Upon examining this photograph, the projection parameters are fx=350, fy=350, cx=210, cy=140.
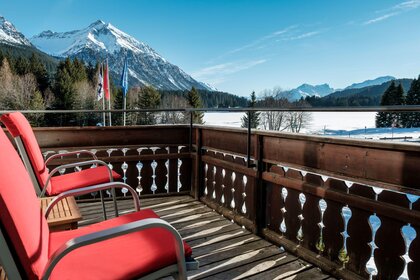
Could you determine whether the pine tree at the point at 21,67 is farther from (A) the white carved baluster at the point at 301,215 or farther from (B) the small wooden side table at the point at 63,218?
(A) the white carved baluster at the point at 301,215

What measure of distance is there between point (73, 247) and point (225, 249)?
1655 mm

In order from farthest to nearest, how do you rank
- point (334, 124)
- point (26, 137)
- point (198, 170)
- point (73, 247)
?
point (334, 124)
point (198, 170)
point (26, 137)
point (73, 247)

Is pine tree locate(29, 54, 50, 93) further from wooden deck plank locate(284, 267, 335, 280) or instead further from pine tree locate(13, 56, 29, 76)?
wooden deck plank locate(284, 267, 335, 280)

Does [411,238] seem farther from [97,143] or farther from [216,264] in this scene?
[97,143]

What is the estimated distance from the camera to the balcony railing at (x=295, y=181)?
1.71 m

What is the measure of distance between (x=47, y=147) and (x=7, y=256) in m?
2.81

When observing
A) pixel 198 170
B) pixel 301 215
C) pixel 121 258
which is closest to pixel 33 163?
pixel 121 258

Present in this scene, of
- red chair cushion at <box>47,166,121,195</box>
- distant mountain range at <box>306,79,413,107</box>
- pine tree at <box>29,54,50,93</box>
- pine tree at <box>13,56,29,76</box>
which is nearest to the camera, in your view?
red chair cushion at <box>47,166,121,195</box>

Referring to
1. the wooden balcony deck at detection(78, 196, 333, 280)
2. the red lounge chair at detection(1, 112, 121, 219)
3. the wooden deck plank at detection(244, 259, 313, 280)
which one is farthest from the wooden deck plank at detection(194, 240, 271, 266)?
the red lounge chair at detection(1, 112, 121, 219)

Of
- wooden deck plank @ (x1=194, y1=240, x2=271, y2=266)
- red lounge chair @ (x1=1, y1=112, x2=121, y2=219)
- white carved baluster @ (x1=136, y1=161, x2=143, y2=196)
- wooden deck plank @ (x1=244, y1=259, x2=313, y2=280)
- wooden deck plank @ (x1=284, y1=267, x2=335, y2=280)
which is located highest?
red lounge chair @ (x1=1, y1=112, x2=121, y2=219)

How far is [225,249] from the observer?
96.8 inches

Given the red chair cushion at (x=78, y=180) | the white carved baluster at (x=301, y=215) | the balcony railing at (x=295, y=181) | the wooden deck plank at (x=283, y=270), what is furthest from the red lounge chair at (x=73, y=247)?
the white carved baluster at (x=301, y=215)

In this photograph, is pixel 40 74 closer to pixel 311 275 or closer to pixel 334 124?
pixel 334 124

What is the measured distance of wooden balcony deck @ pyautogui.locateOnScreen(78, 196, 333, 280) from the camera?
2111 mm
